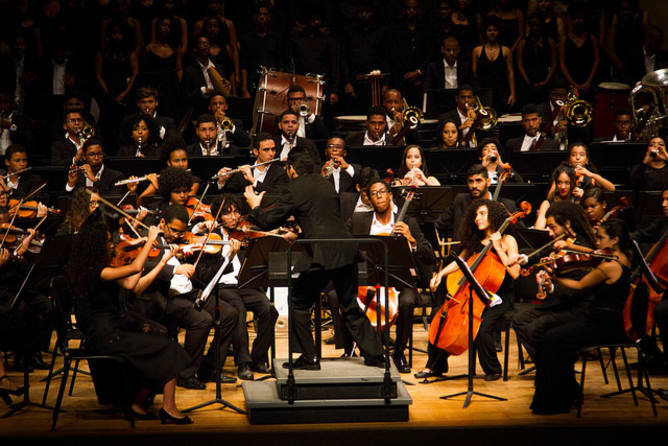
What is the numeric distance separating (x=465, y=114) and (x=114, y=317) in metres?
4.98

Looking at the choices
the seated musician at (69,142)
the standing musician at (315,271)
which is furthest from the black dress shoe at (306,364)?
the seated musician at (69,142)

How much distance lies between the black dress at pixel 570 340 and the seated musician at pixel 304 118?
4281 millimetres

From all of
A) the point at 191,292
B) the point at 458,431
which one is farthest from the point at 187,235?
the point at 458,431

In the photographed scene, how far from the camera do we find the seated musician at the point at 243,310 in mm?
5996

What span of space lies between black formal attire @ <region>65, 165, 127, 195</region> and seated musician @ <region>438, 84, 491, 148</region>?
309 cm

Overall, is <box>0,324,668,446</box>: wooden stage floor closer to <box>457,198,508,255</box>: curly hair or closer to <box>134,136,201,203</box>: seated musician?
<box>457,198,508,255</box>: curly hair

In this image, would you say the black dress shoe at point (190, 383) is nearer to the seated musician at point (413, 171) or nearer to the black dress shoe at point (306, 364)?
the black dress shoe at point (306, 364)

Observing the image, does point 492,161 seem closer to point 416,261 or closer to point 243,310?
point 416,261

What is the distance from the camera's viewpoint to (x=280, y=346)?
22.1 feet

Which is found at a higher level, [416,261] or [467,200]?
[467,200]

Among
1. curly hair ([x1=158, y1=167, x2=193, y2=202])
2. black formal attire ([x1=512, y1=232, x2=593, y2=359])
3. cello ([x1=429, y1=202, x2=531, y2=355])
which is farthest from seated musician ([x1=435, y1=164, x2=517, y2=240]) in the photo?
curly hair ([x1=158, y1=167, x2=193, y2=202])

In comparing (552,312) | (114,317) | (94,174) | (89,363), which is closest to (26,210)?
(94,174)

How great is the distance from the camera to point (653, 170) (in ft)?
25.8

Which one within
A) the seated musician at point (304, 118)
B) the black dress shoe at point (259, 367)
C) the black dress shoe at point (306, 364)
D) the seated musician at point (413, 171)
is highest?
the seated musician at point (304, 118)
